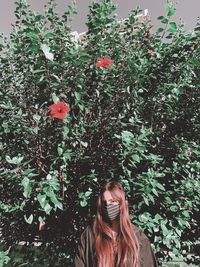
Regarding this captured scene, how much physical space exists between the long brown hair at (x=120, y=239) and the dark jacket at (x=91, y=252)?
60 millimetres

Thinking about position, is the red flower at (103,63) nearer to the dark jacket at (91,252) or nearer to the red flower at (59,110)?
the red flower at (59,110)

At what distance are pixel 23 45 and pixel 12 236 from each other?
1.69 metres

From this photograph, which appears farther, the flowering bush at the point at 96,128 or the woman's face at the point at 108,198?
the flowering bush at the point at 96,128

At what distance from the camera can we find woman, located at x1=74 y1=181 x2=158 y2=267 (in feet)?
8.50

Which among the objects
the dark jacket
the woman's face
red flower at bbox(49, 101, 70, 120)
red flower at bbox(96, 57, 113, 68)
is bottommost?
the dark jacket

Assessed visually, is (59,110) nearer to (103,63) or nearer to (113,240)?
(103,63)

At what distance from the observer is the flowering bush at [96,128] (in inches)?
114

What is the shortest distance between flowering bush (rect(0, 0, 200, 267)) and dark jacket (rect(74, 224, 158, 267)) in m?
0.31

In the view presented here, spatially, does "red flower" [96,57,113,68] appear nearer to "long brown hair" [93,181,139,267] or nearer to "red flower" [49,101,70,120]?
"red flower" [49,101,70,120]

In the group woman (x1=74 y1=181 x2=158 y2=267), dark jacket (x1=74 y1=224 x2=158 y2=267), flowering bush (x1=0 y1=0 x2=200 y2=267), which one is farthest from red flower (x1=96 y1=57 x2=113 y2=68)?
dark jacket (x1=74 y1=224 x2=158 y2=267)

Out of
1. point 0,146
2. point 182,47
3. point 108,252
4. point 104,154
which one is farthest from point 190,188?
point 0,146

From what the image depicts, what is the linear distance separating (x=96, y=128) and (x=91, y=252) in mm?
1025

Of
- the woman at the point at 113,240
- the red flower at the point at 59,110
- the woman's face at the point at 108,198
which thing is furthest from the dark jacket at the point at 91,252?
the red flower at the point at 59,110

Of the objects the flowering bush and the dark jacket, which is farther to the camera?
the flowering bush
